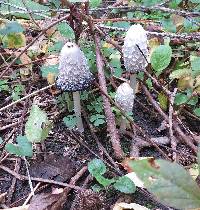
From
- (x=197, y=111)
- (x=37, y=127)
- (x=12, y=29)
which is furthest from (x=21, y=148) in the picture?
(x=197, y=111)

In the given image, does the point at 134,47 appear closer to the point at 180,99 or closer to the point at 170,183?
the point at 180,99

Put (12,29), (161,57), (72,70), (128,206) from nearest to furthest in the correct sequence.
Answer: (128,206)
(72,70)
(161,57)
(12,29)

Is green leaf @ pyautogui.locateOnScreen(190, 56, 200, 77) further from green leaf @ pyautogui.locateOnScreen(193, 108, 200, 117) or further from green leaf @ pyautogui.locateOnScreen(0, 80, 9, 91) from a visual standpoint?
green leaf @ pyautogui.locateOnScreen(0, 80, 9, 91)

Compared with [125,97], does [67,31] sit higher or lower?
higher

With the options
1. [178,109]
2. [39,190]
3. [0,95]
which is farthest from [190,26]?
[39,190]

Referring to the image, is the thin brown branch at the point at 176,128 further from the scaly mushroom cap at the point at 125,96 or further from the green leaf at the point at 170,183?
the green leaf at the point at 170,183

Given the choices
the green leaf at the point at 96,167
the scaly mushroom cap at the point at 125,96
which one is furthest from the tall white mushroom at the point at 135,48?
the green leaf at the point at 96,167
